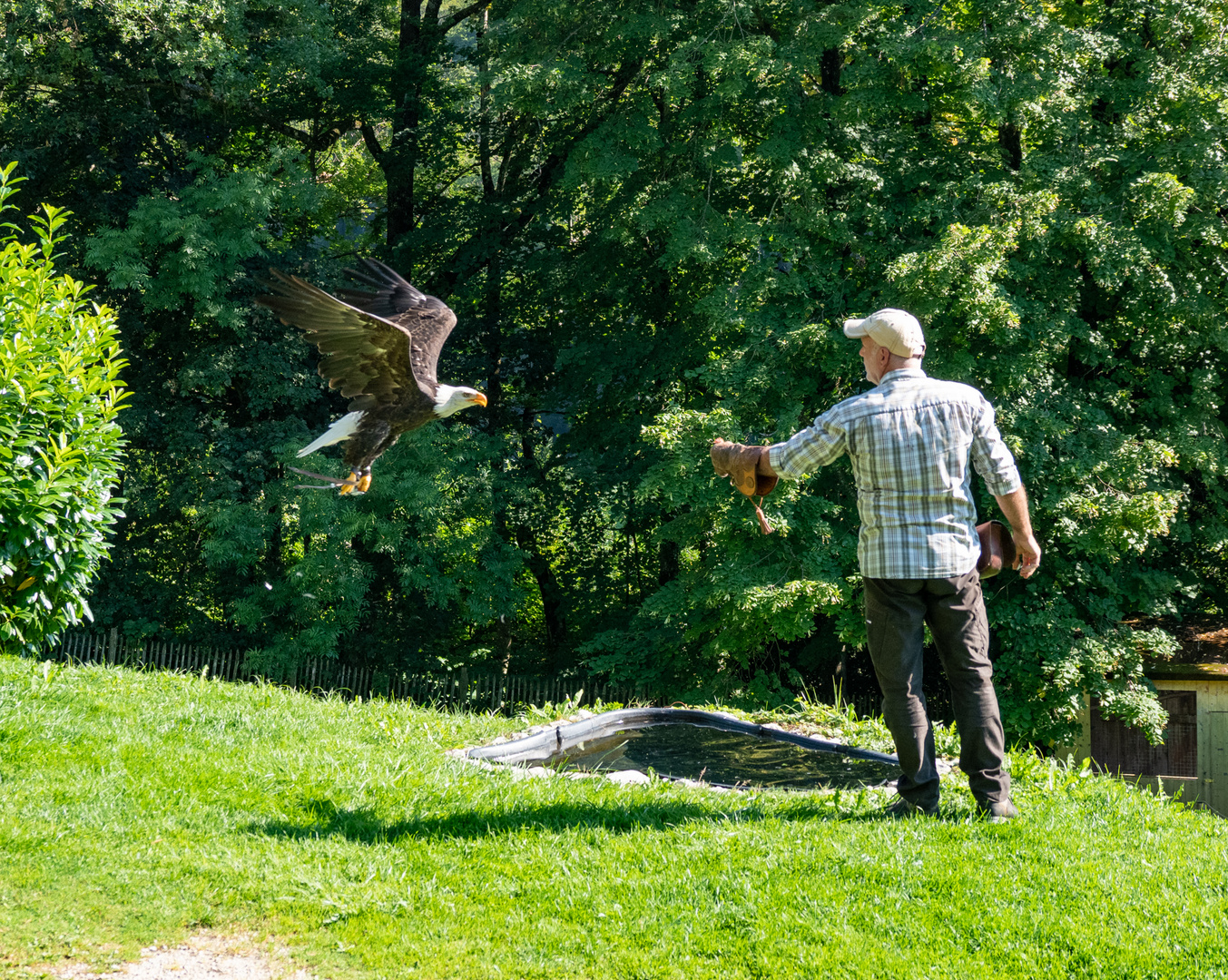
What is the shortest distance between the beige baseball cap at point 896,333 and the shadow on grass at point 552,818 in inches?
73.4

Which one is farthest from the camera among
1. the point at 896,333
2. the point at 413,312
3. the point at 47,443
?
the point at 413,312

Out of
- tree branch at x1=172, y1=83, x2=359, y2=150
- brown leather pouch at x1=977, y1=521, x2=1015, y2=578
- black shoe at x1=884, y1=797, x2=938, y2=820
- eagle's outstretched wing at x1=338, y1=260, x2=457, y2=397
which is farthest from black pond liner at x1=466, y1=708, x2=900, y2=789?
tree branch at x1=172, y1=83, x2=359, y2=150

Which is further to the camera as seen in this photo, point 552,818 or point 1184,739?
point 1184,739

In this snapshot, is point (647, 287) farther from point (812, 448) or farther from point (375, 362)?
point (812, 448)

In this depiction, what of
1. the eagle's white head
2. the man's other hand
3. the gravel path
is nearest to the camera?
the gravel path

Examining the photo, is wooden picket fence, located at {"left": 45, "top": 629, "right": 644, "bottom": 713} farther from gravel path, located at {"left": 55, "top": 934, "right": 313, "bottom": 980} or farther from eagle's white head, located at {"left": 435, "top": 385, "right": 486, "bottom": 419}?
gravel path, located at {"left": 55, "top": 934, "right": 313, "bottom": 980}

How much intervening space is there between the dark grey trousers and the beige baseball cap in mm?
874

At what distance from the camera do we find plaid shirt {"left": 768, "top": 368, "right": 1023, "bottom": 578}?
3.99m

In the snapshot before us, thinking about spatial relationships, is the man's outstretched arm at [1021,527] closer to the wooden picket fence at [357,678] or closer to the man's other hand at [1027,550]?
the man's other hand at [1027,550]

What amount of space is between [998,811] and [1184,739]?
9820mm

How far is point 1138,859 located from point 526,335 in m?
14.5

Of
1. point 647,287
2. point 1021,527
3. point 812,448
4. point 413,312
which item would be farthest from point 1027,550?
point 647,287

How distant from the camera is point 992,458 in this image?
4.06 meters

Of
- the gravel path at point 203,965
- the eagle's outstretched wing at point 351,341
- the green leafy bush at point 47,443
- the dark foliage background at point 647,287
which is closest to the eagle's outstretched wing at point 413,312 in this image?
the eagle's outstretched wing at point 351,341
